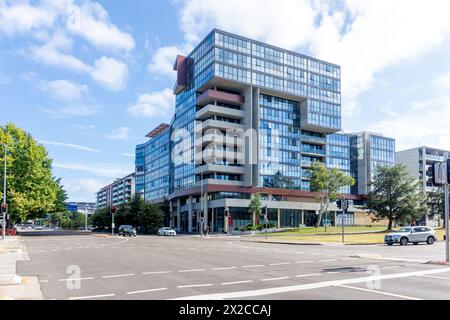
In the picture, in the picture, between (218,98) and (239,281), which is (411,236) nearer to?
(239,281)

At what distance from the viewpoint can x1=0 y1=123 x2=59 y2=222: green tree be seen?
55919 millimetres

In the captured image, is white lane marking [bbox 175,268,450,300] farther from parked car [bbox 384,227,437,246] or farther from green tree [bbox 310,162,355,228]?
green tree [bbox 310,162,355,228]

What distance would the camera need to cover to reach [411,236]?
34.8m

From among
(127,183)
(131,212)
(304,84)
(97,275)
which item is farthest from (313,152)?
(127,183)

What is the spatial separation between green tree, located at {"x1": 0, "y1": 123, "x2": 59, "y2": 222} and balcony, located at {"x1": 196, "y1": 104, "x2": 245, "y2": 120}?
111 feet

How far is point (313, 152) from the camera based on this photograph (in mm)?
100000

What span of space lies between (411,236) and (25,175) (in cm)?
4928

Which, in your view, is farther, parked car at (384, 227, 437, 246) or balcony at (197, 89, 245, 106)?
balcony at (197, 89, 245, 106)

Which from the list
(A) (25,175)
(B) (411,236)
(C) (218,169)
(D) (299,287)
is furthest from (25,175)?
(D) (299,287)

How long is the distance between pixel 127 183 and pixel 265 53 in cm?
12787

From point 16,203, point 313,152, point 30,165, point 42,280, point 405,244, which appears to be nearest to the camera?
point 42,280

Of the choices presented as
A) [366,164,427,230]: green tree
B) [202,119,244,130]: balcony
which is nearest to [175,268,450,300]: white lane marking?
[366,164,427,230]: green tree
